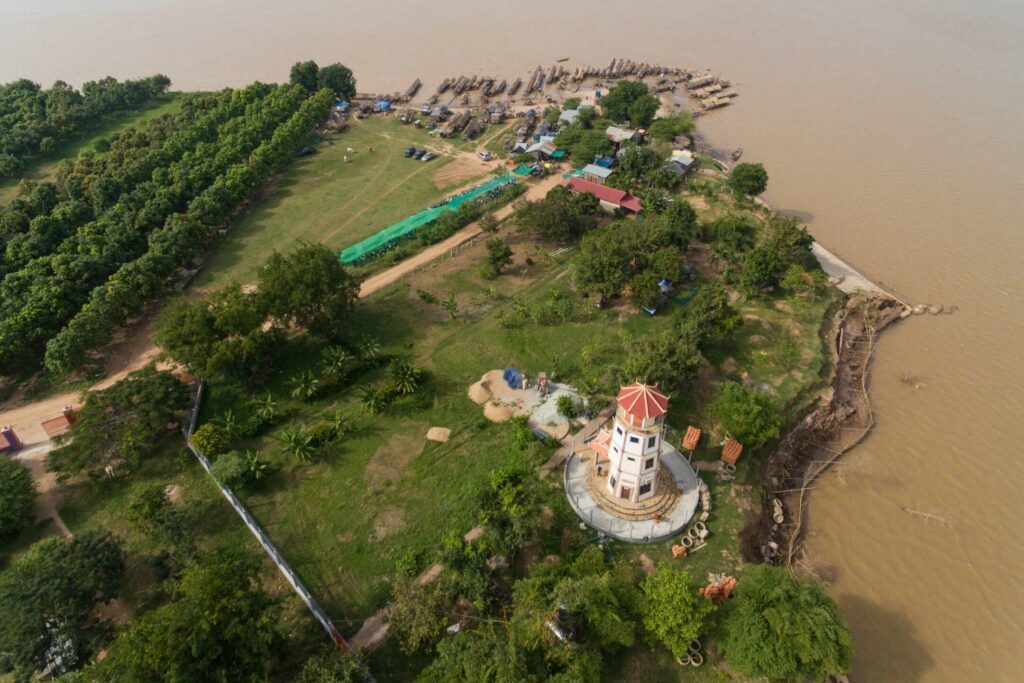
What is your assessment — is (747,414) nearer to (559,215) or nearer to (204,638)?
(559,215)

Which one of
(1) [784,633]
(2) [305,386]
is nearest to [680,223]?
(2) [305,386]

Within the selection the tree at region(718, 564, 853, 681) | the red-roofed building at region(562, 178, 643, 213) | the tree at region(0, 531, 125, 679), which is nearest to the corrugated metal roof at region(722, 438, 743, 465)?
the tree at region(718, 564, 853, 681)

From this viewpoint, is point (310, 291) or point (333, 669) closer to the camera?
point (333, 669)

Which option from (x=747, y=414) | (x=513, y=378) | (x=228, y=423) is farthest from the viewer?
(x=513, y=378)

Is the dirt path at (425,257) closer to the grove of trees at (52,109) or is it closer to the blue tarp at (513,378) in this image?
the blue tarp at (513,378)

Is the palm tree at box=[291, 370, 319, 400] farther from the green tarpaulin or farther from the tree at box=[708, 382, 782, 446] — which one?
the tree at box=[708, 382, 782, 446]

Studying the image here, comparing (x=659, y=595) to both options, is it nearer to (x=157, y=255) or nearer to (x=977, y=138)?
(x=157, y=255)

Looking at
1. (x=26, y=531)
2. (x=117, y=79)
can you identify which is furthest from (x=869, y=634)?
(x=117, y=79)
